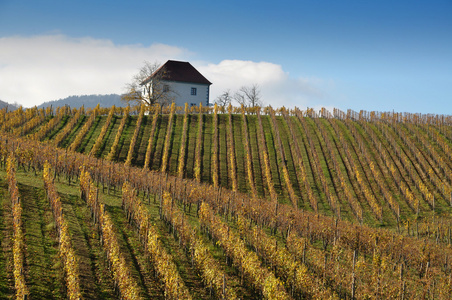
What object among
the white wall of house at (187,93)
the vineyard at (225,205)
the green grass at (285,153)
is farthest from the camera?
the white wall of house at (187,93)

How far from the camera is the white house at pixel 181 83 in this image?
59.2 meters

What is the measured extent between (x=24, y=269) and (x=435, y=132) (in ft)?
148

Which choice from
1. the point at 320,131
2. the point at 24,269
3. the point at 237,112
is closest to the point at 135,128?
the point at 237,112

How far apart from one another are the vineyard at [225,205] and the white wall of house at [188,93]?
9.69m

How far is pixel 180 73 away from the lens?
6216cm

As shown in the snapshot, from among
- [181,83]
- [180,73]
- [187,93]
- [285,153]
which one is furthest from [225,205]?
[180,73]

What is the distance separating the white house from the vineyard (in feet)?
30.7

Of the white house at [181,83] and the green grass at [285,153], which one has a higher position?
the white house at [181,83]

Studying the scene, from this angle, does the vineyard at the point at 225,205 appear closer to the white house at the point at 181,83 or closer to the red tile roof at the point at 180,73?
the white house at the point at 181,83

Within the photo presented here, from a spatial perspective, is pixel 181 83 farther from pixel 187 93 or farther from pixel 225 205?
pixel 225 205

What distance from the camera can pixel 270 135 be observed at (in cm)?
4431

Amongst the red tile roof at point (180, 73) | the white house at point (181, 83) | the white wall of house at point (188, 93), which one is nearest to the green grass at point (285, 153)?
the white house at point (181, 83)

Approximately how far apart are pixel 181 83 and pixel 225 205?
39.5 meters

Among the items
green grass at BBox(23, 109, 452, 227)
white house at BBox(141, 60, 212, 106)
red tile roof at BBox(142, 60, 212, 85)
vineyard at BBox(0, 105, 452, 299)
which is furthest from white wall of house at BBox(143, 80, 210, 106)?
green grass at BBox(23, 109, 452, 227)
